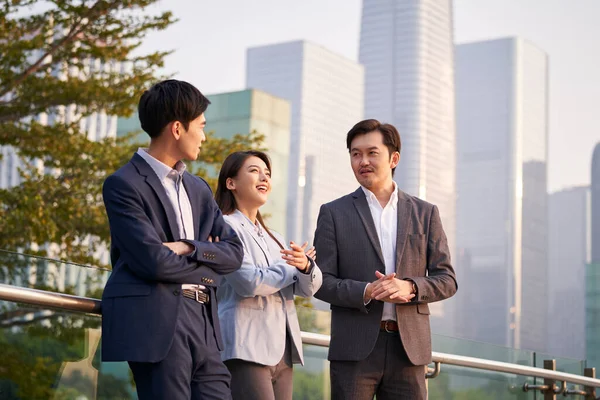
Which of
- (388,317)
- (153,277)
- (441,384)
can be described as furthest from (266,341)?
(441,384)

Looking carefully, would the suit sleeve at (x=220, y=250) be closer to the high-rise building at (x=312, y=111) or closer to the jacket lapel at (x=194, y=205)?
the jacket lapel at (x=194, y=205)

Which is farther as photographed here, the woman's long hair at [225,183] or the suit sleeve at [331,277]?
the woman's long hair at [225,183]

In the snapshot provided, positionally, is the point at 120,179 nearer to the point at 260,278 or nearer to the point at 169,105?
the point at 169,105

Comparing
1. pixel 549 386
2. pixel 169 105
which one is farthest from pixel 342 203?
pixel 549 386

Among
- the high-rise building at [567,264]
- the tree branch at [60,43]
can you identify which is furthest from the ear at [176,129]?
the high-rise building at [567,264]

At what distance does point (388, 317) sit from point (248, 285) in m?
0.64

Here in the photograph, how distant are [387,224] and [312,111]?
15230 centimetres

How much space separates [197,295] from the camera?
2918 millimetres

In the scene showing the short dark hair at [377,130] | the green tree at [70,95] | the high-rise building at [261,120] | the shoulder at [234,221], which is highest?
the high-rise building at [261,120]

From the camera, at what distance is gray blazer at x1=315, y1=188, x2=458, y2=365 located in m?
3.68

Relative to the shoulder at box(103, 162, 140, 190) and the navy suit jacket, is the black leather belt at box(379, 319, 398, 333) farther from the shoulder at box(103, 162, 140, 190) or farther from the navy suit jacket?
the shoulder at box(103, 162, 140, 190)

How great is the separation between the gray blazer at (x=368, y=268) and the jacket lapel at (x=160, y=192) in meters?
0.94

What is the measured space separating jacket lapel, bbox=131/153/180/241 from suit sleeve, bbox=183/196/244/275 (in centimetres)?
8

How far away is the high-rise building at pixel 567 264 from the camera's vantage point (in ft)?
524
